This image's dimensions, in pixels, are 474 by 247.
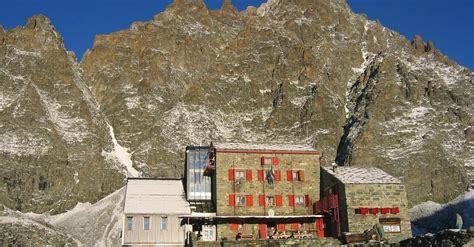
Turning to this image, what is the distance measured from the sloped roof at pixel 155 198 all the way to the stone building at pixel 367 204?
15.7 meters

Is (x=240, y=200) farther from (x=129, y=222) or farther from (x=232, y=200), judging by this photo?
(x=129, y=222)

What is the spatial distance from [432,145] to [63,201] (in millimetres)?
109242

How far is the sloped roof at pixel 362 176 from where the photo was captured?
53.9 meters

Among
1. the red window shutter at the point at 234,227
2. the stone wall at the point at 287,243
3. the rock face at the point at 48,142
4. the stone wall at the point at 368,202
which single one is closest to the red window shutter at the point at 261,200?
the red window shutter at the point at 234,227

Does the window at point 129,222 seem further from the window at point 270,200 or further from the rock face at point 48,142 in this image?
the rock face at point 48,142

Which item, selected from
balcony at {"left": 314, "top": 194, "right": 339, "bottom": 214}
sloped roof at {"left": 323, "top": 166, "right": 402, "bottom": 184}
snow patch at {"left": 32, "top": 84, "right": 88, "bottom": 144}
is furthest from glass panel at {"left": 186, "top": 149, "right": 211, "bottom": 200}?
snow patch at {"left": 32, "top": 84, "right": 88, "bottom": 144}

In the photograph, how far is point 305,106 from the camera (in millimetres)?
192250

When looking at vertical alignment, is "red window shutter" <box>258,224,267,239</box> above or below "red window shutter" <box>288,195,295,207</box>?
below

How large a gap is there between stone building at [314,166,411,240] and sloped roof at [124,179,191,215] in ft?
51.4

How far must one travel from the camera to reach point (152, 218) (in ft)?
181

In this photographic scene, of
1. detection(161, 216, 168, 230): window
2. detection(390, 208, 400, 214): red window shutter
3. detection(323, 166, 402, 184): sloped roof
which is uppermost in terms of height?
detection(323, 166, 402, 184): sloped roof

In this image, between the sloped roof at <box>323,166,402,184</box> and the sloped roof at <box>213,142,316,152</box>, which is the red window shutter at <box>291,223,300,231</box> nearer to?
the sloped roof at <box>323,166,402,184</box>

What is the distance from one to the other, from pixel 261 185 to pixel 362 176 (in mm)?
10998

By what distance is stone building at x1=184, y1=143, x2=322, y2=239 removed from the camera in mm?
56719
